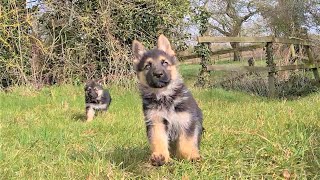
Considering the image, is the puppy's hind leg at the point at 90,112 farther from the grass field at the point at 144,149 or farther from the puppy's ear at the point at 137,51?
the puppy's ear at the point at 137,51

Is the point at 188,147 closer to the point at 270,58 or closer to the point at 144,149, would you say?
the point at 144,149

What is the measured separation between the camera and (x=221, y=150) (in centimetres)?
454

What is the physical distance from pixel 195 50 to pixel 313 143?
1235cm

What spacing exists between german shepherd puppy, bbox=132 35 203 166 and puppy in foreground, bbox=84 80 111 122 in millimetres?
4479

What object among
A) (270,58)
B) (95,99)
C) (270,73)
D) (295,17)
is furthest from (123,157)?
(295,17)

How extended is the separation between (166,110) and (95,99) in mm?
5993

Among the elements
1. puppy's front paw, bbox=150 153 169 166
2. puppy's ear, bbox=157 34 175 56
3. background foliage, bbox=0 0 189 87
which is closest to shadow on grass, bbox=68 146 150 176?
puppy's front paw, bbox=150 153 169 166

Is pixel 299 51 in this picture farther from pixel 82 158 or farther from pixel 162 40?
pixel 82 158

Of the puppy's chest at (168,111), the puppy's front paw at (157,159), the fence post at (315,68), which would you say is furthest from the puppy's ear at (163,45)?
the fence post at (315,68)

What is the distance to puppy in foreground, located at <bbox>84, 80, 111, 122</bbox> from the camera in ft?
31.3

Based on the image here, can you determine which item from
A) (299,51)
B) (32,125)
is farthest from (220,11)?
(32,125)

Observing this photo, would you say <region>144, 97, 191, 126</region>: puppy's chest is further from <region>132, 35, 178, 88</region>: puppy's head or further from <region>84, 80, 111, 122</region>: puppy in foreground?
<region>84, 80, 111, 122</region>: puppy in foreground

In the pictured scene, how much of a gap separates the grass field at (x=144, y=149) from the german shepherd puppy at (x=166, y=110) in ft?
0.73

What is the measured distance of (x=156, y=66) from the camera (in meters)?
4.67
